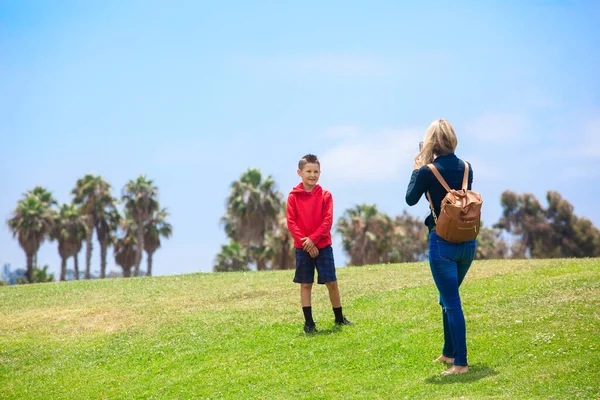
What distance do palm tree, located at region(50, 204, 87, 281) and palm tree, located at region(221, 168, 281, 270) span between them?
1475cm

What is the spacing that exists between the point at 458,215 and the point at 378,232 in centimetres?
5457

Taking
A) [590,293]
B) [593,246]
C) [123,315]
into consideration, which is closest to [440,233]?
[590,293]

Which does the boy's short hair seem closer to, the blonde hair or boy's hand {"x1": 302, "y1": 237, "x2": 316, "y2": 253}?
boy's hand {"x1": 302, "y1": 237, "x2": 316, "y2": 253}

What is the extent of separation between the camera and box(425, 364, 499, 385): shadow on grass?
9.57 m

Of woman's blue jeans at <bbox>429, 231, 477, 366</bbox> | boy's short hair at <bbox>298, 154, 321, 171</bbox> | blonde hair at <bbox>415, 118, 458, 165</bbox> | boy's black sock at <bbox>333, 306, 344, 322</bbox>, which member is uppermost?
boy's short hair at <bbox>298, 154, 321, 171</bbox>

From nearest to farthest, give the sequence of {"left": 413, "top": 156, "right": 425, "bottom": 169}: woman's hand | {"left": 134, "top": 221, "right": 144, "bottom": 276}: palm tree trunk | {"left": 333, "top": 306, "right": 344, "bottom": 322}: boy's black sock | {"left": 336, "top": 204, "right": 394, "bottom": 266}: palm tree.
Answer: {"left": 413, "top": 156, "right": 425, "bottom": 169}: woman's hand, {"left": 333, "top": 306, "right": 344, "bottom": 322}: boy's black sock, {"left": 336, "top": 204, "right": 394, "bottom": 266}: palm tree, {"left": 134, "top": 221, "right": 144, "bottom": 276}: palm tree trunk

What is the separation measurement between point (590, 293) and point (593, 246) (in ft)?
213

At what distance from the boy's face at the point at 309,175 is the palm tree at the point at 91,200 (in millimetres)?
61811

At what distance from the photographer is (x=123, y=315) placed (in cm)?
1820

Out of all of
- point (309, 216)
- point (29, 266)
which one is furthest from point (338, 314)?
point (29, 266)

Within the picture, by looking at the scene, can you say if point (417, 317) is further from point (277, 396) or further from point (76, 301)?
point (76, 301)

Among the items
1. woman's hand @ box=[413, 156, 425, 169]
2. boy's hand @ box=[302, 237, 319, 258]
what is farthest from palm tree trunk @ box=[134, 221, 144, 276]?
woman's hand @ box=[413, 156, 425, 169]

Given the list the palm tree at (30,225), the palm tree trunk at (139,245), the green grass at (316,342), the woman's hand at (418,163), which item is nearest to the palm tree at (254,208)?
the palm tree trunk at (139,245)

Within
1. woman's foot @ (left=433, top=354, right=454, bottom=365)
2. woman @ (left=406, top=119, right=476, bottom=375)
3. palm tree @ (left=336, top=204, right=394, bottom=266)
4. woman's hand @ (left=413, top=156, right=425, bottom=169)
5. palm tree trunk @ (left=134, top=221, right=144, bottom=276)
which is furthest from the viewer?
Answer: palm tree trunk @ (left=134, top=221, right=144, bottom=276)
